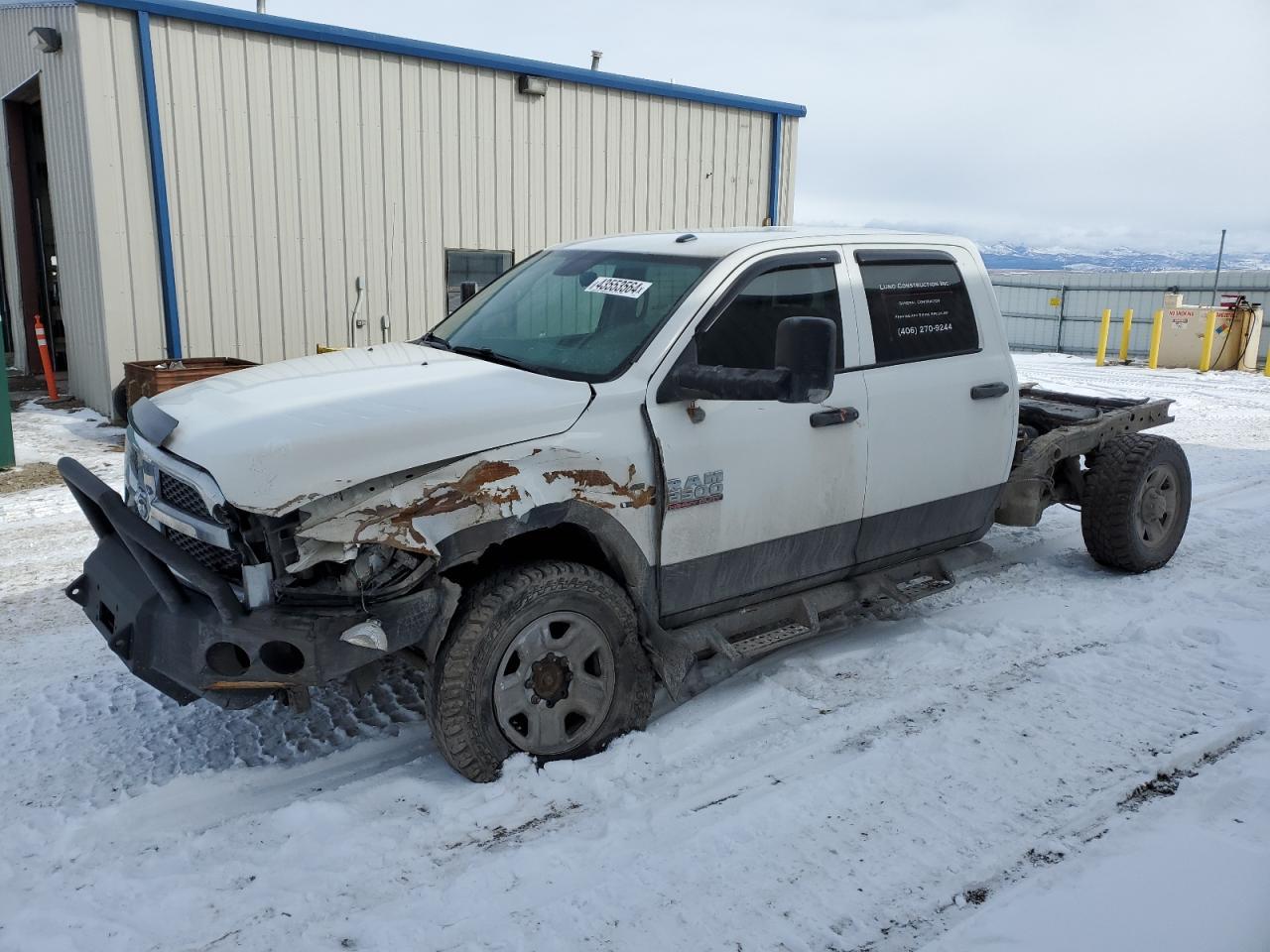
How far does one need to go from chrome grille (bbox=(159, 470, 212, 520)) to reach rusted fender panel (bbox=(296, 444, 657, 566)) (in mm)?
433

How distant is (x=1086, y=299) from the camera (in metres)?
24.4

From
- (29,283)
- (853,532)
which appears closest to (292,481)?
(853,532)

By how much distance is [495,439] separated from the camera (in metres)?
3.34

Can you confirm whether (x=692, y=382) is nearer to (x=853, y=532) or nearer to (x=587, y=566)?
(x=587, y=566)

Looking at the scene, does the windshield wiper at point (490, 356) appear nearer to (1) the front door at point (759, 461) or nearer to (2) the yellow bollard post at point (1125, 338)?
(1) the front door at point (759, 461)

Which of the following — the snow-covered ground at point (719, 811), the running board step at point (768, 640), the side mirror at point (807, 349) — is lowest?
the snow-covered ground at point (719, 811)

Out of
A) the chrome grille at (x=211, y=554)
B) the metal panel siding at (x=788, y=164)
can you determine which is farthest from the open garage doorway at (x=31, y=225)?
the chrome grille at (x=211, y=554)

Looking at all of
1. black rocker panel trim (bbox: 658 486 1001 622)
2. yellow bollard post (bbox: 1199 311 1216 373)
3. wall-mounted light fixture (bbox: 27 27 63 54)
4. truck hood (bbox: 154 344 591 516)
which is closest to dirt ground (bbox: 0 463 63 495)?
wall-mounted light fixture (bbox: 27 27 63 54)

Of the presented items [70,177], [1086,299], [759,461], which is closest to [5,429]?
[70,177]

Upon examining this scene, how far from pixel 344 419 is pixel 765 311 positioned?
1813mm

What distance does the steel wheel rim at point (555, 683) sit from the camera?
3.48 metres

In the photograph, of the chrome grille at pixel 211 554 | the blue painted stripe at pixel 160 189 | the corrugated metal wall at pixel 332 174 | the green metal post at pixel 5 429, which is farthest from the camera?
the corrugated metal wall at pixel 332 174

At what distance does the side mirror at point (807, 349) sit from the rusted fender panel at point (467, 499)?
2.24 ft

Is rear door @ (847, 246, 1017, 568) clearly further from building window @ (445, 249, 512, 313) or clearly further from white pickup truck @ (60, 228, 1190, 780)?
building window @ (445, 249, 512, 313)
